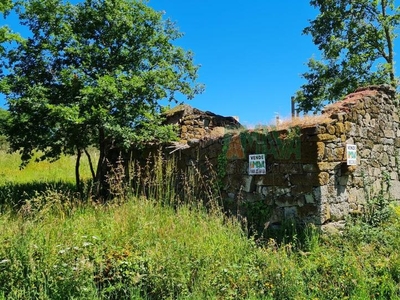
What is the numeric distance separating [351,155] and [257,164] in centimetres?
174

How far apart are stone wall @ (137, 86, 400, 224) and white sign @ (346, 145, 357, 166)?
77mm

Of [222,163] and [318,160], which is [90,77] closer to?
[222,163]

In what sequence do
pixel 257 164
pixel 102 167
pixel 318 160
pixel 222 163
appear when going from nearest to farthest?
pixel 318 160 → pixel 257 164 → pixel 222 163 → pixel 102 167

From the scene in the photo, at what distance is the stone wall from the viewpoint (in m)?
6.86

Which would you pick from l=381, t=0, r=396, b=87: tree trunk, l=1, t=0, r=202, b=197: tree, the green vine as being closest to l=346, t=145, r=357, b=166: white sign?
the green vine

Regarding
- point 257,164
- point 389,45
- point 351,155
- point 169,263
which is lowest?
point 169,263

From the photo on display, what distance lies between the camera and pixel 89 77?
9.49 m

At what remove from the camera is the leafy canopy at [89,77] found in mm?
9273

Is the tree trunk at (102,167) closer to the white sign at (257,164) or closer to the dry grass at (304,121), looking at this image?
the white sign at (257,164)

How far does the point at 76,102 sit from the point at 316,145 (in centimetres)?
545

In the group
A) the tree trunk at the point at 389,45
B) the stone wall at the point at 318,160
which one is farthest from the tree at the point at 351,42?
the stone wall at the point at 318,160

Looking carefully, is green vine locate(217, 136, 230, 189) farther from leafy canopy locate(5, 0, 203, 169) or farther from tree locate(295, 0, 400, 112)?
tree locate(295, 0, 400, 112)

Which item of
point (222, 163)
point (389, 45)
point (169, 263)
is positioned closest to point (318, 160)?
point (222, 163)

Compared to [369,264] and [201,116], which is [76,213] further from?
[201,116]
